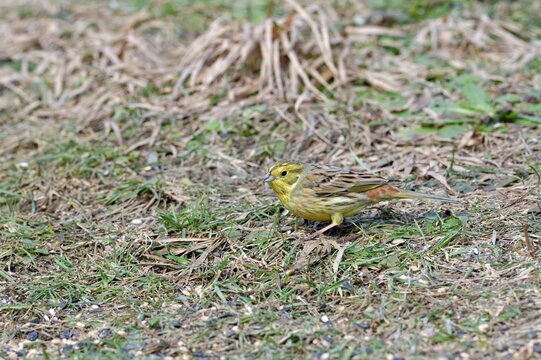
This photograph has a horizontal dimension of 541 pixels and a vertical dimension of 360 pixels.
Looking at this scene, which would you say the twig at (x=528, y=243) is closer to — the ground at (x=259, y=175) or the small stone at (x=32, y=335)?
the ground at (x=259, y=175)

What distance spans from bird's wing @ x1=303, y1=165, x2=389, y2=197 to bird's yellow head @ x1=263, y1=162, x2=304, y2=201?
0.27 feet

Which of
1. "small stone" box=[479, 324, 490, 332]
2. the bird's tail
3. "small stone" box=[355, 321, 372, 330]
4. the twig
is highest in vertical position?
the bird's tail

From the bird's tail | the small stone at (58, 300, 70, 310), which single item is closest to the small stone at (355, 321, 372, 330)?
the bird's tail

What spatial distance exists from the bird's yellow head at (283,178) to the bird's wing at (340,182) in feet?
0.27

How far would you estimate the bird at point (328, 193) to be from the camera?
5426 mm

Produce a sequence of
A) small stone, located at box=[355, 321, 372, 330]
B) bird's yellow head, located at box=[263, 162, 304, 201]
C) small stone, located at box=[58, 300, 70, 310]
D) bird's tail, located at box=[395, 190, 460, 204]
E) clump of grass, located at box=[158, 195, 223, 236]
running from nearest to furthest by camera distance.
A: small stone, located at box=[355, 321, 372, 330]
small stone, located at box=[58, 300, 70, 310]
bird's tail, located at box=[395, 190, 460, 204]
bird's yellow head, located at box=[263, 162, 304, 201]
clump of grass, located at box=[158, 195, 223, 236]

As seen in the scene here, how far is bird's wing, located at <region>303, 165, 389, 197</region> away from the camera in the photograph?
5430 mm

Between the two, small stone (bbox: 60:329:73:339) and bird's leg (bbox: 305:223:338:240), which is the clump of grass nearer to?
bird's leg (bbox: 305:223:338:240)

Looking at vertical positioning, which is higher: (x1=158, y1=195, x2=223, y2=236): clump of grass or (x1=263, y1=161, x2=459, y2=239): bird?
(x1=263, y1=161, x2=459, y2=239): bird

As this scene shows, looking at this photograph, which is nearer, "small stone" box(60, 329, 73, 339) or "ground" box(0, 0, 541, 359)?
"ground" box(0, 0, 541, 359)

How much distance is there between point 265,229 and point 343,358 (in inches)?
61.7

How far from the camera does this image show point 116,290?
5234 mm

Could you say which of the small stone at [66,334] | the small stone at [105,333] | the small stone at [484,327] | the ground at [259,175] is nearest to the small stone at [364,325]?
the ground at [259,175]

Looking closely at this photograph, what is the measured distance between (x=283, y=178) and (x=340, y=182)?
14.9 inches
